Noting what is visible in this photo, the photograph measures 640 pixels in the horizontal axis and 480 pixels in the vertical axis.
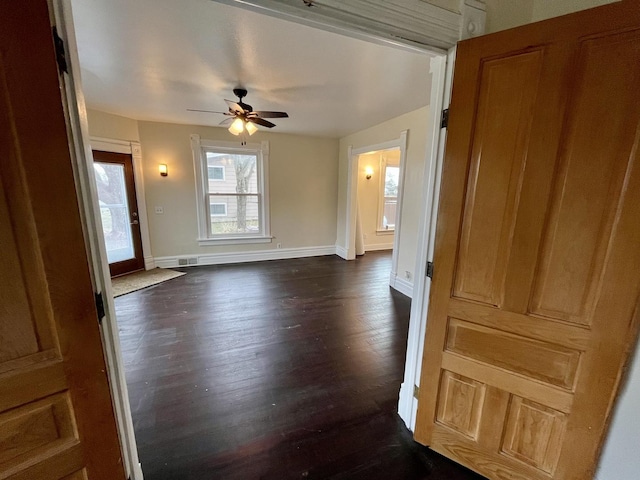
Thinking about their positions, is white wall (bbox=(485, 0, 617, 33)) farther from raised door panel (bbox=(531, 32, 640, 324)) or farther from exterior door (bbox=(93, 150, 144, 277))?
exterior door (bbox=(93, 150, 144, 277))

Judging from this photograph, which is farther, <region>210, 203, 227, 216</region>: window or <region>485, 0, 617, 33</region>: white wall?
<region>210, 203, 227, 216</region>: window

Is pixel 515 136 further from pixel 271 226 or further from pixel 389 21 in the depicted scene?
pixel 271 226

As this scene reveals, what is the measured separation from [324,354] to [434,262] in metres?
1.50

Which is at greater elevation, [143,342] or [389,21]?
[389,21]

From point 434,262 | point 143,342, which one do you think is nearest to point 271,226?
point 143,342

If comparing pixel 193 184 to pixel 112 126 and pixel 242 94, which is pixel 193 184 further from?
pixel 242 94

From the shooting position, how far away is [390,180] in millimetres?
6281

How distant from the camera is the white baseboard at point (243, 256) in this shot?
486 centimetres

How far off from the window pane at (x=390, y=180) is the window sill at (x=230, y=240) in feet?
9.83

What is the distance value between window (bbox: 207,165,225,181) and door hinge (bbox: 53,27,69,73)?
14.1ft

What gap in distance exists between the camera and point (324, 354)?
7.90ft

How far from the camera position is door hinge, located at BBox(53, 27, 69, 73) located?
2.56ft

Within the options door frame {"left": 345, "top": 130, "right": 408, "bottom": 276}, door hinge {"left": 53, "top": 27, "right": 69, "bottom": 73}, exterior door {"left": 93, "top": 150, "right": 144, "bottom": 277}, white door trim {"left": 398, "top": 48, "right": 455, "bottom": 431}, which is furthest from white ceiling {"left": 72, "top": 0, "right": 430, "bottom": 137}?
door hinge {"left": 53, "top": 27, "right": 69, "bottom": 73}

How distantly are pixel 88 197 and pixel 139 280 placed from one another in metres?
3.90
